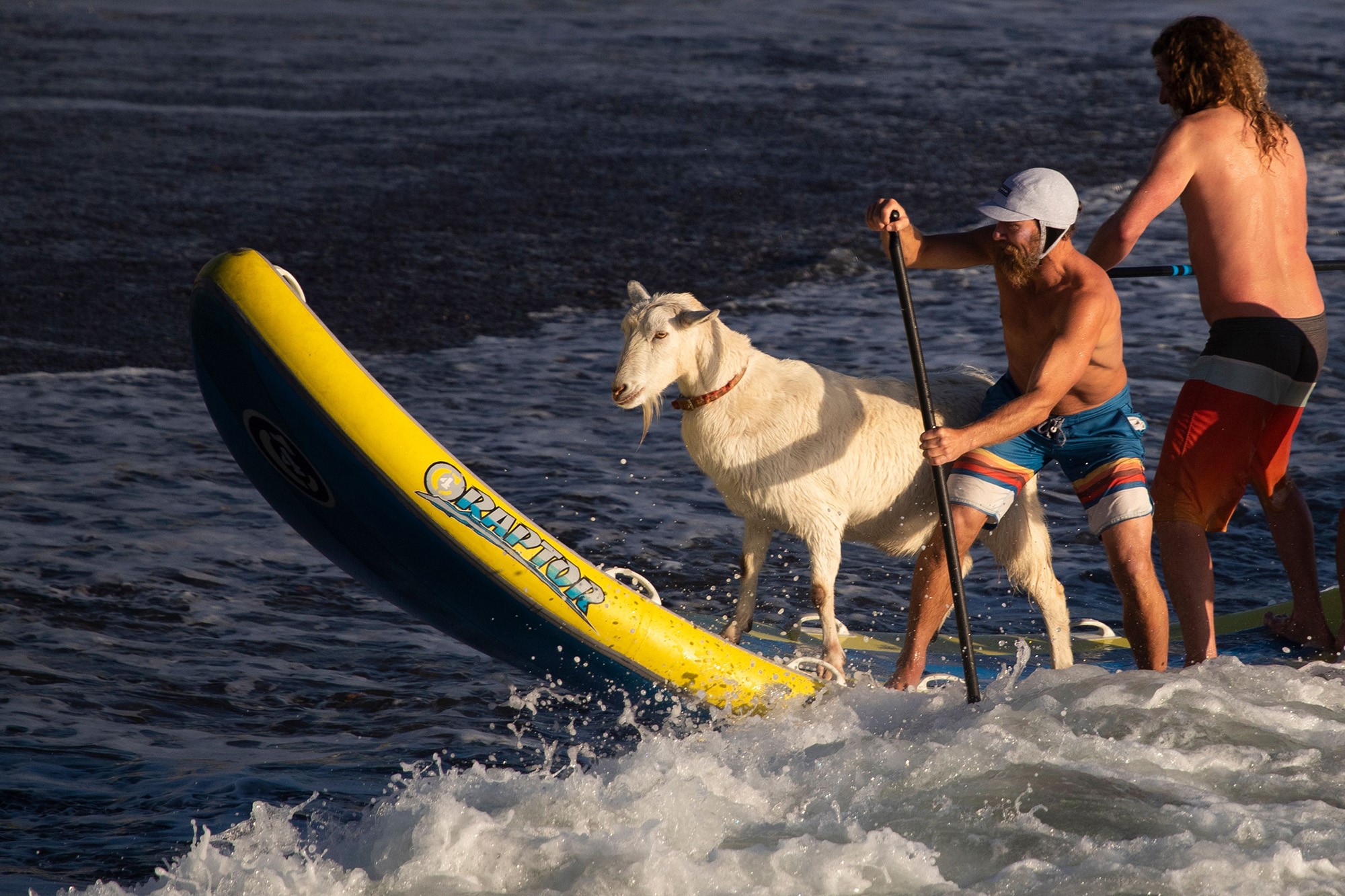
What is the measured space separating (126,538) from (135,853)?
10.2 feet

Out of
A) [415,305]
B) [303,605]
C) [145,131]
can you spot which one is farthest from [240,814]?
[145,131]

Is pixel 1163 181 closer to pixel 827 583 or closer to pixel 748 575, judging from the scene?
pixel 827 583


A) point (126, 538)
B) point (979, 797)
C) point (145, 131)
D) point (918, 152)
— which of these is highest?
point (145, 131)

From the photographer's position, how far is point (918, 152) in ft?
55.6

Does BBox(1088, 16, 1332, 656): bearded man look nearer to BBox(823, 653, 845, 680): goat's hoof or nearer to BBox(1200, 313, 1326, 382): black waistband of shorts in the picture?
BBox(1200, 313, 1326, 382): black waistband of shorts

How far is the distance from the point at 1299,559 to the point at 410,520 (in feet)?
→ 12.5

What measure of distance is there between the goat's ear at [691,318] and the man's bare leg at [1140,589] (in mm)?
1733

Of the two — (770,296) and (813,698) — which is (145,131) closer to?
(770,296)

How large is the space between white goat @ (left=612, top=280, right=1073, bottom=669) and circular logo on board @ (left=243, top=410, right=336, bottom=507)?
117cm

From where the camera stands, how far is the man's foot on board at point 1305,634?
21.6ft

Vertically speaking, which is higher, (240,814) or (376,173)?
(376,173)

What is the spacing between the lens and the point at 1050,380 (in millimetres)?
5316

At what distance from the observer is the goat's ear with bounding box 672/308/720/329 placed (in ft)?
18.6

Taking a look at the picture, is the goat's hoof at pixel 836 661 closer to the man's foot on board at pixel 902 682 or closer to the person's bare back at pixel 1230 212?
the man's foot on board at pixel 902 682
